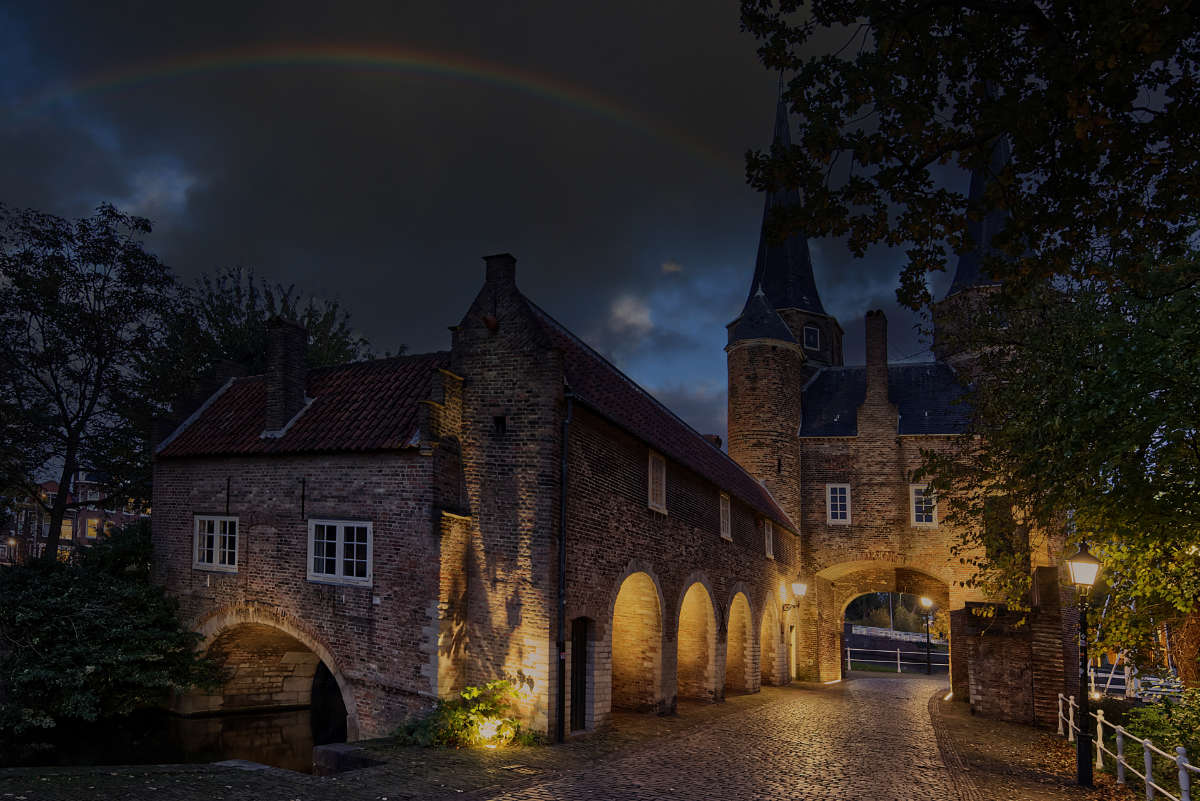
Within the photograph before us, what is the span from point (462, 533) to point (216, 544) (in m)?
6.20

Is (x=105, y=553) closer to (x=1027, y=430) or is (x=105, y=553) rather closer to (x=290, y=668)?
(x=290, y=668)

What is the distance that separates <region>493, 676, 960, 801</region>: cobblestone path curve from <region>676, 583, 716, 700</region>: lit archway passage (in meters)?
2.18

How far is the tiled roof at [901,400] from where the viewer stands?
32719 millimetres

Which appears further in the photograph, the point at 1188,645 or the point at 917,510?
the point at 917,510

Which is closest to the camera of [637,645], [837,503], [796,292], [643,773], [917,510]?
[643,773]

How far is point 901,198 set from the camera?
6.63 meters

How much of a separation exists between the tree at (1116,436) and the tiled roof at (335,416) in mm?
9570

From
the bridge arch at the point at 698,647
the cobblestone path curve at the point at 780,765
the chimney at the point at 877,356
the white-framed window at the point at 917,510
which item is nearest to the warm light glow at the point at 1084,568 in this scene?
the cobblestone path curve at the point at 780,765

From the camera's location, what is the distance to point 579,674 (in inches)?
597

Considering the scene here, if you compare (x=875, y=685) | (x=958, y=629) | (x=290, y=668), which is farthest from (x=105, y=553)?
(x=875, y=685)

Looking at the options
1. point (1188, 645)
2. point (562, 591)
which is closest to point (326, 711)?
point (562, 591)

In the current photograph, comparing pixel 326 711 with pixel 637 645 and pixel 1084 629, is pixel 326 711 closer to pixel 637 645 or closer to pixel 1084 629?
pixel 637 645

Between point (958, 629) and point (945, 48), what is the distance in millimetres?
21530

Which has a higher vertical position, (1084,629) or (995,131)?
(995,131)
